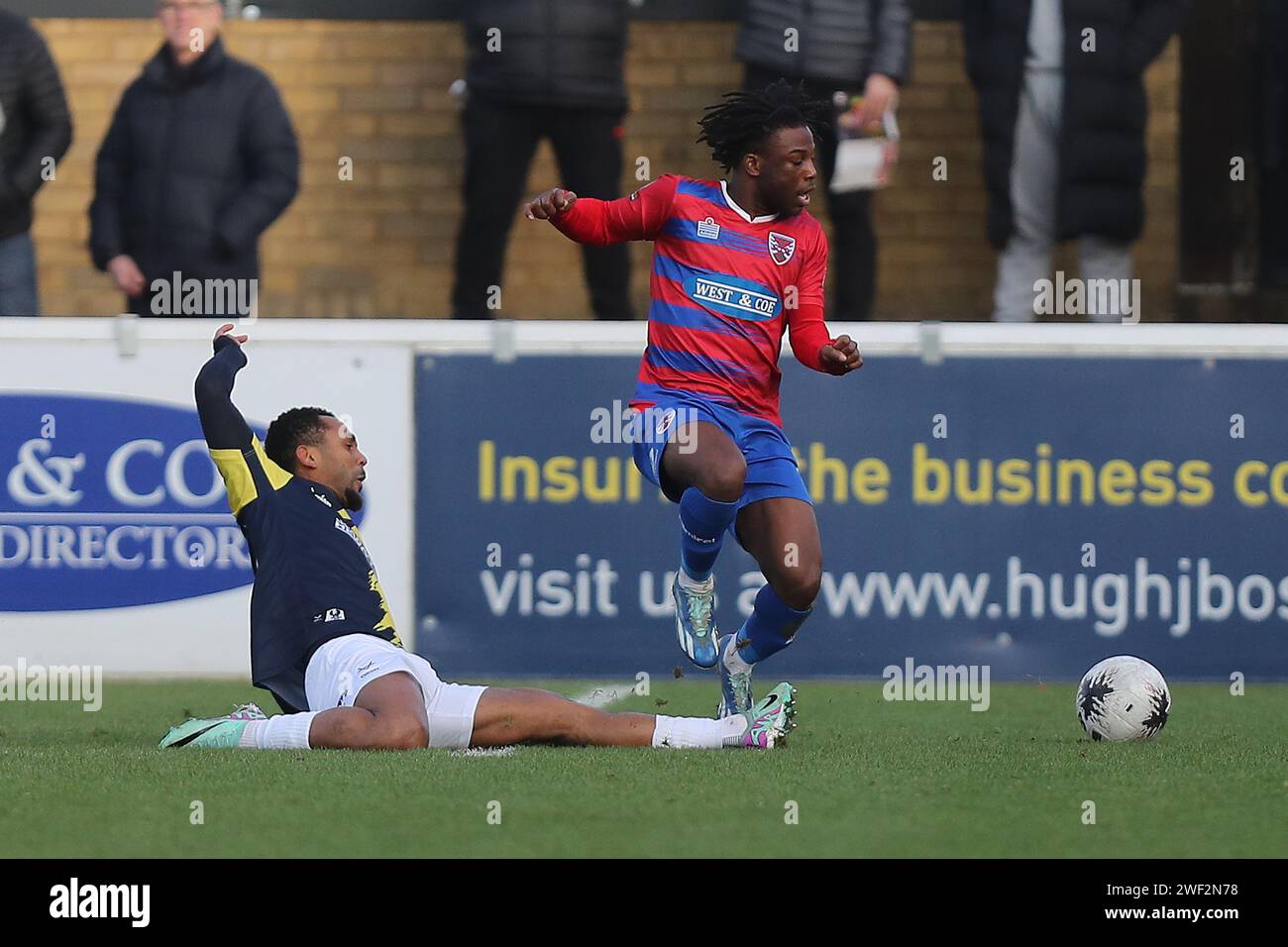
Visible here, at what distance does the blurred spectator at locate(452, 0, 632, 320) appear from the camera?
30.2 ft

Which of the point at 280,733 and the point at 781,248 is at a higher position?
the point at 781,248

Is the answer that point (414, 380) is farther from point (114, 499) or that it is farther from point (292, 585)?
point (292, 585)

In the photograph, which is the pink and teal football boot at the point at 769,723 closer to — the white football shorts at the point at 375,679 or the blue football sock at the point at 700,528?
the blue football sock at the point at 700,528

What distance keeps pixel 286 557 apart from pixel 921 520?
295cm

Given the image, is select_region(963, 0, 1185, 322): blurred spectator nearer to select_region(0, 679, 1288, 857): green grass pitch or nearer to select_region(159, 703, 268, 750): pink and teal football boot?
select_region(0, 679, 1288, 857): green grass pitch

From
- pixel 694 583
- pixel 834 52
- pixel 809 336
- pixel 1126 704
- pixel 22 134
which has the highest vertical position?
pixel 834 52

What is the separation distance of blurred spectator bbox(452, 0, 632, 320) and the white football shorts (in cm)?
327

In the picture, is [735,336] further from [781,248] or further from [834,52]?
[834,52]

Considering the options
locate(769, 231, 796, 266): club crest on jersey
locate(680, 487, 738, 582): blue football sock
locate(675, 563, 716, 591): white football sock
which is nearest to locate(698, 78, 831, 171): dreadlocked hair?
locate(769, 231, 796, 266): club crest on jersey

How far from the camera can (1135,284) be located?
9836 mm

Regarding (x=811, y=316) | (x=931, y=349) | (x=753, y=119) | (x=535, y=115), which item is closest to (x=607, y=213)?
(x=753, y=119)

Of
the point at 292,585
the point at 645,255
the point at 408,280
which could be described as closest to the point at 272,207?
the point at 408,280

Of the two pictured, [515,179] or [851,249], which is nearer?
[515,179]

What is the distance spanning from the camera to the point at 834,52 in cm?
920
